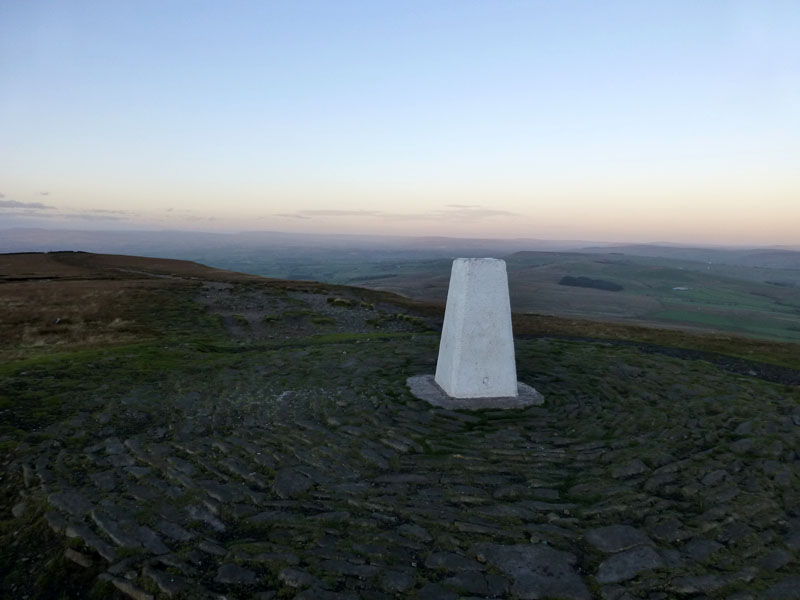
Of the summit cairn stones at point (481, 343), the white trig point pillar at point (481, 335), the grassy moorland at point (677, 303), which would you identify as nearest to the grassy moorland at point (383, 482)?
the summit cairn stones at point (481, 343)

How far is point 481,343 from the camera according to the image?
1294 cm

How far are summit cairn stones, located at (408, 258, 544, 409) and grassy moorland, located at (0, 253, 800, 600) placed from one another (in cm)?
102

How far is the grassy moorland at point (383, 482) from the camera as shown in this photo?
5.80 metres

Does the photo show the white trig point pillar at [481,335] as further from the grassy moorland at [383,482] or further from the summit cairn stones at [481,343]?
the grassy moorland at [383,482]

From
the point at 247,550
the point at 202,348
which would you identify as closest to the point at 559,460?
the point at 247,550

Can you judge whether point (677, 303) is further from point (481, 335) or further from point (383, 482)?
point (383, 482)

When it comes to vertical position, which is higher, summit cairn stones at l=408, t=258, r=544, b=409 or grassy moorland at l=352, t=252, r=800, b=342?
summit cairn stones at l=408, t=258, r=544, b=409

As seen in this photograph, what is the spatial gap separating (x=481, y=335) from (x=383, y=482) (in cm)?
581

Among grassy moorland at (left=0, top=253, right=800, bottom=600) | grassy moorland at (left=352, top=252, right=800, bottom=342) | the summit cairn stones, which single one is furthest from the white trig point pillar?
grassy moorland at (left=352, top=252, right=800, bottom=342)

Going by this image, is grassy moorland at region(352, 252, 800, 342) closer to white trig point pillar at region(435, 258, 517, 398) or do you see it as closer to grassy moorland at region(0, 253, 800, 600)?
white trig point pillar at region(435, 258, 517, 398)

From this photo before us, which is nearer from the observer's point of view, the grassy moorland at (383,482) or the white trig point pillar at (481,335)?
the grassy moorland at (383,482)

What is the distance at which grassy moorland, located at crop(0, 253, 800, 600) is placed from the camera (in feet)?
19.0

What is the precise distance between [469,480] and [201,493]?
187 inches

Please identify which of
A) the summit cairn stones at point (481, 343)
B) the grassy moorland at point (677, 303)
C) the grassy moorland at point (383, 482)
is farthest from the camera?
the grassy moorland at point (677, 303)
